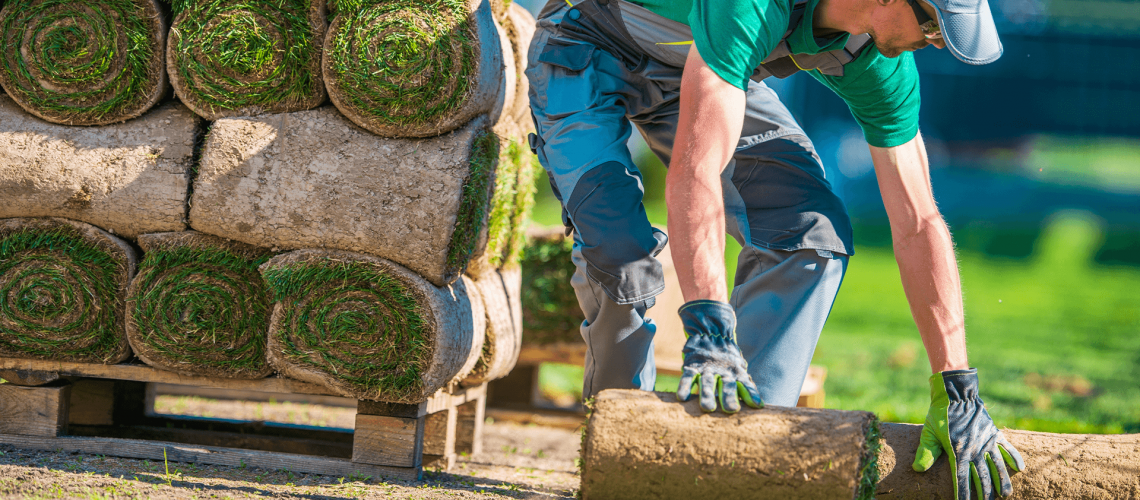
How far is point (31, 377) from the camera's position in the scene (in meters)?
2.49

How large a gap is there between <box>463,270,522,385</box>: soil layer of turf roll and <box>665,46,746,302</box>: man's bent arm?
112 centimetres

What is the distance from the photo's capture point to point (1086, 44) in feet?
48.2

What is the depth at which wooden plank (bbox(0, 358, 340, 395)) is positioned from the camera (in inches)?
96.3

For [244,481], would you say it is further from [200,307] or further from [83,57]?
[83,57]

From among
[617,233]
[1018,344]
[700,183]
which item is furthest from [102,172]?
[1018,344]

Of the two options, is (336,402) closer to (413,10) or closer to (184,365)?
(184,365)

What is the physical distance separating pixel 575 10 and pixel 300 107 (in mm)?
860

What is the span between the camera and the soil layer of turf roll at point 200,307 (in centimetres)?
238

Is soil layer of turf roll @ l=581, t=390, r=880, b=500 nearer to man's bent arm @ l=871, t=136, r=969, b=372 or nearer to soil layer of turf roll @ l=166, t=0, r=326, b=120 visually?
man's bent arm @ l=871, t=136, r=969, b=372

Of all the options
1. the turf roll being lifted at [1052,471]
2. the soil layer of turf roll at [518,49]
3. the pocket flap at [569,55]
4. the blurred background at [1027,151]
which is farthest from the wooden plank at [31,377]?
the blurred background at [1027,151]

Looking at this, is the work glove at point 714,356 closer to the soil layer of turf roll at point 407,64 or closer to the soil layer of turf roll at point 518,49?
the soil layer of turf roll at point 407,64

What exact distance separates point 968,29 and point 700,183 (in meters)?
0.67

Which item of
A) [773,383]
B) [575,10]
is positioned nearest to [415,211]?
[575,10]

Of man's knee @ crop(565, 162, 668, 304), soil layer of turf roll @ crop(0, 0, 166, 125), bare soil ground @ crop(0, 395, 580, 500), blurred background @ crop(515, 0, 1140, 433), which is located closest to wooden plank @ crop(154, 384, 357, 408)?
bare soil ground @ crop(0, 395, 580, 500)
